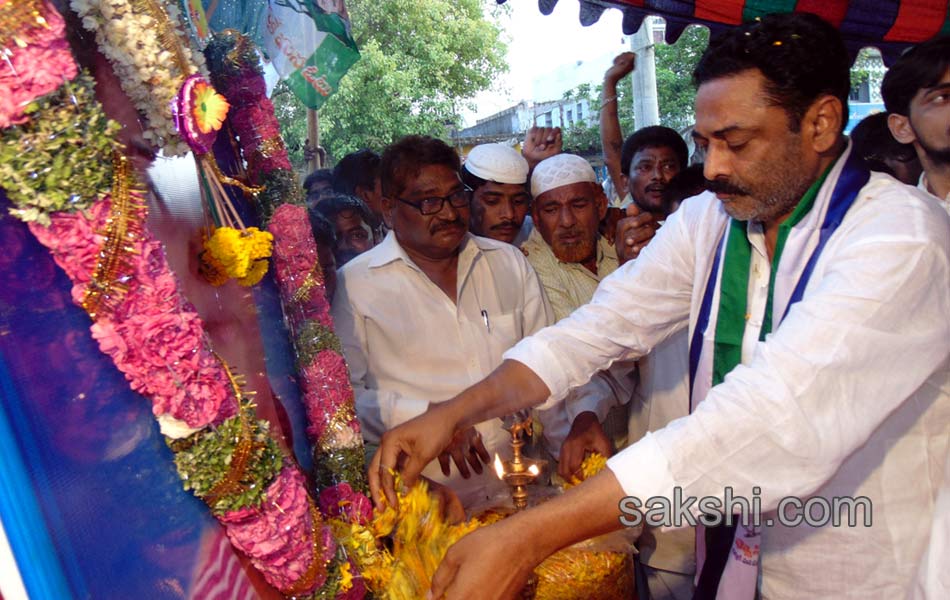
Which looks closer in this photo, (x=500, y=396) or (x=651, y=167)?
(x=500, y=396)

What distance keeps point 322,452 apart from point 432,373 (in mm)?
1218

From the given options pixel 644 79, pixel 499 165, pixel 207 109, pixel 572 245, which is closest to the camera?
pixel 207 109

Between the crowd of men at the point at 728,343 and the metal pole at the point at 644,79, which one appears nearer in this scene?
the crowd of men at the point at 728,343

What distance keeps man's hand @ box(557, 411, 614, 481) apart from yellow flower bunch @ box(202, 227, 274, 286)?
1.57m

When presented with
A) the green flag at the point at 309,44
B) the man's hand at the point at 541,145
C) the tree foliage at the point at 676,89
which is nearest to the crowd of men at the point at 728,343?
the green flag at the point at 309,44

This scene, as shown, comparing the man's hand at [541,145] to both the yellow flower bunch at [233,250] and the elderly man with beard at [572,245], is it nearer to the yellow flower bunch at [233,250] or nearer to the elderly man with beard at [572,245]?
the elderly man with beard at [572,245]

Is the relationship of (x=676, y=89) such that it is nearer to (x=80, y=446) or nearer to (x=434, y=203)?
(x=434, y=203)

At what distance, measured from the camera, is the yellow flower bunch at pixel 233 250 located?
1.32 m

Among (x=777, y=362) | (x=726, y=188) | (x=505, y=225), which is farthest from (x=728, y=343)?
(x=505, y=225)

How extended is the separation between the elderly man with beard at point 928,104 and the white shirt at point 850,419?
1.74 meters

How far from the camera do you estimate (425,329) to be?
2.91 metres

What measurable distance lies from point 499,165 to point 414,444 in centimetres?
218

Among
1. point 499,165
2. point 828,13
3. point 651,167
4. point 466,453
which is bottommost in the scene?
point 466,453

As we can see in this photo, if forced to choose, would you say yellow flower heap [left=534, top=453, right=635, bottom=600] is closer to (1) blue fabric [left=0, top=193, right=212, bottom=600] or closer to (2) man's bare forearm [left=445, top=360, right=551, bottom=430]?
(2) man's bare forearm [left=445, top=360, right=551, bottom=430]
